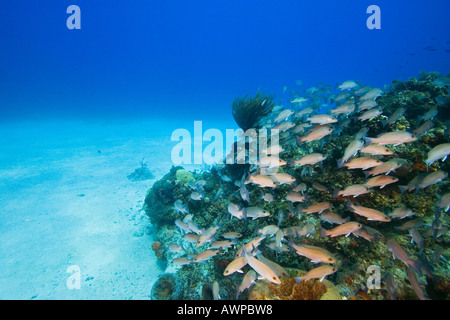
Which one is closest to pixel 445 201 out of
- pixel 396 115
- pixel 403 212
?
pixel 403 212

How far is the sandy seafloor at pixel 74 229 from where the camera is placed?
5.47 m

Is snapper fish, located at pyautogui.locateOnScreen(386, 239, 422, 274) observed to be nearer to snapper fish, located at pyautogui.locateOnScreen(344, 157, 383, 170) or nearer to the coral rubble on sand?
the coral rubble on sand

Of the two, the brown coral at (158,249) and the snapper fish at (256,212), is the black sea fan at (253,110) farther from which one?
the brown coral at (158,249)

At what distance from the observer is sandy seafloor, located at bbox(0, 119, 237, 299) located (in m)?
5.47

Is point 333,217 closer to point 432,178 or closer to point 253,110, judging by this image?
point 432,178

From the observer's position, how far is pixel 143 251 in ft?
22.1

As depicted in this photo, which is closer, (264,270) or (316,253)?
(264,270)

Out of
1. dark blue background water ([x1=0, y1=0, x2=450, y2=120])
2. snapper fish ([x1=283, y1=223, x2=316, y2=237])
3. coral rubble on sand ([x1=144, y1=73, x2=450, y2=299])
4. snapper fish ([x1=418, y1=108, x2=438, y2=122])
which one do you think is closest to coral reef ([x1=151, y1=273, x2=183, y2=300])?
coral rubble on sand ([x1=144, y1=73, x2=450, y2=299])

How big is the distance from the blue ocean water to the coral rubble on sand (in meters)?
2.54

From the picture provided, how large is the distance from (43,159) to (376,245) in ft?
65.8

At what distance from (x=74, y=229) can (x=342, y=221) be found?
344 inches

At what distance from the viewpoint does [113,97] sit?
8425cm

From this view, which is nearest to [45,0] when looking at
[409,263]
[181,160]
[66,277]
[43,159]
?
[43,159]
